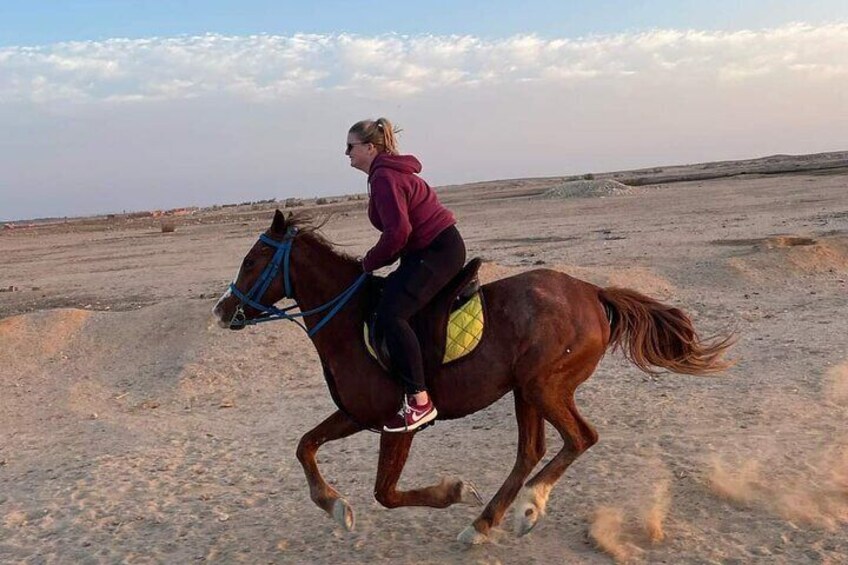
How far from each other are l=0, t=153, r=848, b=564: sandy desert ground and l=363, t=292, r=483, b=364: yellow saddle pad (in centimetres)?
136

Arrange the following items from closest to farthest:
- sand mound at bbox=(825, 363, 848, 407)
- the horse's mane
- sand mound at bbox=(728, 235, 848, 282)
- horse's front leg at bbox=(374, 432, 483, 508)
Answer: horse's front leg at bbox=(374, 432, 483, 508) < the horse's mane < sand mound at bbox=(825, 363, 848, 407) < sand mound at bbox=(728, 235, 848, 282)

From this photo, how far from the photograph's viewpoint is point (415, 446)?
8.23 m

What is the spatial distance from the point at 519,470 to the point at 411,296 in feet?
5.06

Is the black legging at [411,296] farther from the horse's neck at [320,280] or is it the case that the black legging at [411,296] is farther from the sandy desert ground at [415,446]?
the sandy desert ground at [415,446]

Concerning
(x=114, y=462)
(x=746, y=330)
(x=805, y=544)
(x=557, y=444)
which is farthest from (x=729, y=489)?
(x=746, y=330)

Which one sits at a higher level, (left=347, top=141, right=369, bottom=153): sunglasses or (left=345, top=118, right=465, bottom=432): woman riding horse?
(left=347, top=141, right=369, bottom=153): sunglasses

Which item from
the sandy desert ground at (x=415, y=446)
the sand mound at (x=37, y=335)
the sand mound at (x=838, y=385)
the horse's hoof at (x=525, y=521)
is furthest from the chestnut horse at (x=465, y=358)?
the sand mound at (x=37, y=335)

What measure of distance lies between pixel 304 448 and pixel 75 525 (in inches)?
85.9

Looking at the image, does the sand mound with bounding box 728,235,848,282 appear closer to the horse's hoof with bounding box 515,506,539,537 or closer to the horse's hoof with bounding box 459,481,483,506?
the horse's hoof with bounding box 459,481,483,506

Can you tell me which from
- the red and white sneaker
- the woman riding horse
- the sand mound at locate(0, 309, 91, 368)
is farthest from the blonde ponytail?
the sand mound at locate(0, 309, 91, 368)

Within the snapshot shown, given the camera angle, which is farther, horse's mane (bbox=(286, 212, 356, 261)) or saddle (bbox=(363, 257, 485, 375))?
horse's mane (bbox=(286, 212, 356, 261))

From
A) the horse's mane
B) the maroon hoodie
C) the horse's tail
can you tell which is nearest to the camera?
the maroon hoodie

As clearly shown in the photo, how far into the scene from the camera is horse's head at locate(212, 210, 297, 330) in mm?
5965

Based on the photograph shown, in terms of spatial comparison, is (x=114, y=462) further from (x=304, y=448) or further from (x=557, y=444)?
(x=557, y=444)
